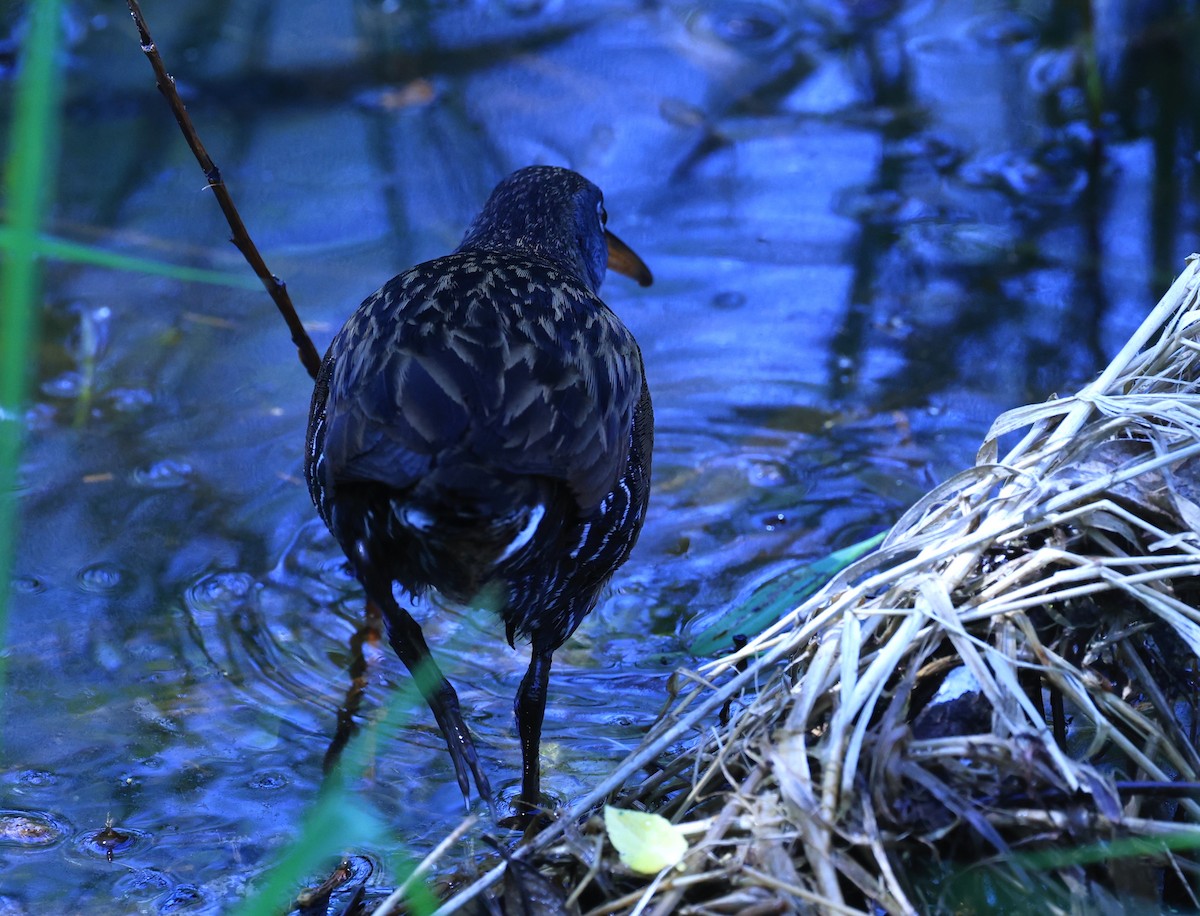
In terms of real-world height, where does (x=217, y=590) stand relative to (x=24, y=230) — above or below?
below

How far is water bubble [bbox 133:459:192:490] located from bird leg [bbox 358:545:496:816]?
1.60 metres

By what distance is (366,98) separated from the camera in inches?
259

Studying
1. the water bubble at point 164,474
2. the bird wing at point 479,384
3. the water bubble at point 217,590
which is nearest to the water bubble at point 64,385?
the water bubble at point 164,474

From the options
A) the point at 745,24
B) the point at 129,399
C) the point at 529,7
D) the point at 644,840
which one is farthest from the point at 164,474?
the point at 745,24

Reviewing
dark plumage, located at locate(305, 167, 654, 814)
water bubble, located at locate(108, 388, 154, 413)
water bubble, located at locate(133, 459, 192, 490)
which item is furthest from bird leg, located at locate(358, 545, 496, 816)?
water bubble, located at locate(108, 388, 154, 413)

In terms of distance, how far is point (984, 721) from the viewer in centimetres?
225

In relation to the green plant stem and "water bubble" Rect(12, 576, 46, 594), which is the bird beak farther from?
the green plant stem

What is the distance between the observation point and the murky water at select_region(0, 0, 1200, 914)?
319 cm

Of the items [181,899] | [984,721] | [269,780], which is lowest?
[269,780]

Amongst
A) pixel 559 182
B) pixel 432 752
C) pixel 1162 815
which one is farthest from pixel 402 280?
pixel 1162 815

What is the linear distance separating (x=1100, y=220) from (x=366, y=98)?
3.57 m

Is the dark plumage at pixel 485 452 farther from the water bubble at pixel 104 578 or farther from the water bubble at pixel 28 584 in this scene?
the water bubble at pixel 28 584

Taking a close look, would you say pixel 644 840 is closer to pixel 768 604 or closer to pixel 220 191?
pixel 768 604

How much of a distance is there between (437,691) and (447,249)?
299 cm
